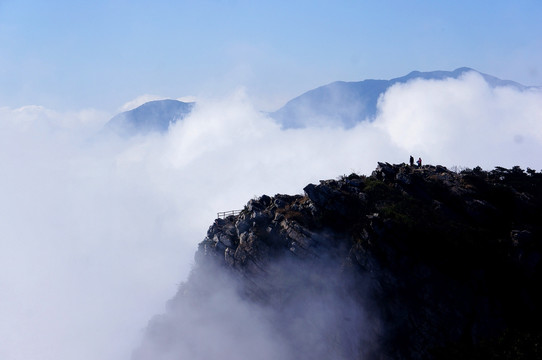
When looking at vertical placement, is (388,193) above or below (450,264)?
above

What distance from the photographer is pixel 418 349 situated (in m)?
53.9

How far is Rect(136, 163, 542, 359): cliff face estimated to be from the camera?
176 feet

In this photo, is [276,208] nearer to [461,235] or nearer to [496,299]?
[461,235]

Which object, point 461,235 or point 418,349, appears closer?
point 418,349

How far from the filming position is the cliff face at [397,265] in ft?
176

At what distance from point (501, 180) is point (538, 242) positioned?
48.9 ft

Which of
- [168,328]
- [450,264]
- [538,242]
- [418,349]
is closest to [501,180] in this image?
[538,242]

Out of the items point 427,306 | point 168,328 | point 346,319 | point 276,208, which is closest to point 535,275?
point 427,306

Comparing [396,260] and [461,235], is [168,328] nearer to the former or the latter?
[396,260]

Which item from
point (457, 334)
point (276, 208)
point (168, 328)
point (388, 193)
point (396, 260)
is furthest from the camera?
point (168, 328)

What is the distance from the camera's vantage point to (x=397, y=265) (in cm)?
5725

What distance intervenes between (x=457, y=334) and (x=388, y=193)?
20059mm

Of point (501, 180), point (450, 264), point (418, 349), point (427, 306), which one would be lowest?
point (418, 349)

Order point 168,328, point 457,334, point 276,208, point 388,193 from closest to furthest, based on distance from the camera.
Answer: point 457,334 → point 388,193 → point 276,208 → point 168,328
